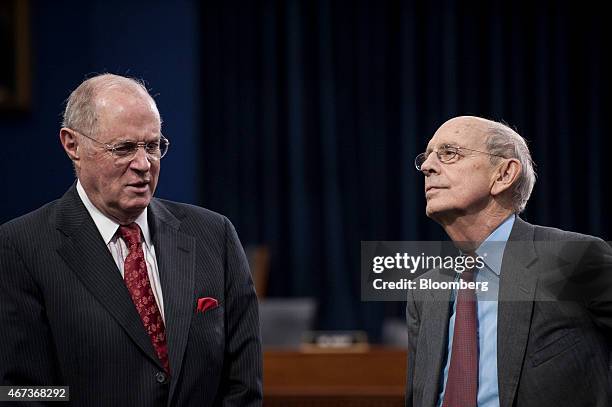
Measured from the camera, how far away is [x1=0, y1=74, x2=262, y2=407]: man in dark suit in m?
2.21

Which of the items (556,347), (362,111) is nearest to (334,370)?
(556,347)

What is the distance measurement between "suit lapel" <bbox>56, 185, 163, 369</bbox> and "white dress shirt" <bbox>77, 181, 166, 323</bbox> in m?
0.02

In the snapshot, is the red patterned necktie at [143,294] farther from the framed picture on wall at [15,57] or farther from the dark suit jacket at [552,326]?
the framed picture on wall at [15,57]

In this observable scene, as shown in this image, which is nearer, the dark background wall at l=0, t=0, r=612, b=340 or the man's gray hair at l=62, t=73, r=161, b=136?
the man's gray hair at l=62, t=73, r=161, b=136

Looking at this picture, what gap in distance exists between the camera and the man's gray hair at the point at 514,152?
92.7 inches

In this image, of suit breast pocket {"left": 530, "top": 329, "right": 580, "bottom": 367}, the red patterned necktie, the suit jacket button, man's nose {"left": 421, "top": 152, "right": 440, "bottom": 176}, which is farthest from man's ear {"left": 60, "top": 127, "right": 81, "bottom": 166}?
suit breast pocket {"left": 530, "top": 329, "right": 580, "bottom": 367}

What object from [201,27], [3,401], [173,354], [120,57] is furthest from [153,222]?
[201,27]

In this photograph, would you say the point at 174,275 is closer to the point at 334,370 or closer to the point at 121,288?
the point at 121,288

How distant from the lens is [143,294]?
230 centimetres

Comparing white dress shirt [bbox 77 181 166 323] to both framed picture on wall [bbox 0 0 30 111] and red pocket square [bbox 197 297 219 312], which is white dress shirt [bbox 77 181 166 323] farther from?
framed picture on wall [bbox 0 0 30 111]

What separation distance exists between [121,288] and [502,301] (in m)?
0.92

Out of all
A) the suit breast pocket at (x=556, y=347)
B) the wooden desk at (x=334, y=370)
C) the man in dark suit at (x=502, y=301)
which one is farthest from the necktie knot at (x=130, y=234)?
the wooden desk at (x=334, y=370)

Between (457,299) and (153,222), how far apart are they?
2.66 ft

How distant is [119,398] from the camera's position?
222cm
